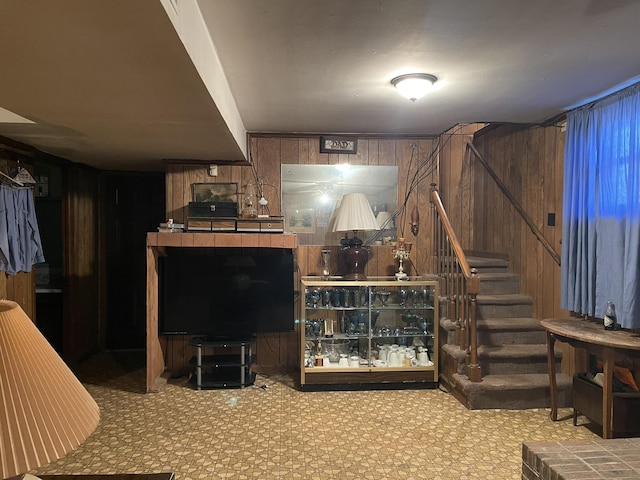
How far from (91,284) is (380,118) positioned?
384 centimetres

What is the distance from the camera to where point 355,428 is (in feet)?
11.0

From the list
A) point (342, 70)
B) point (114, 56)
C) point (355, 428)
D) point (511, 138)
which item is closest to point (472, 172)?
point (511, 138)

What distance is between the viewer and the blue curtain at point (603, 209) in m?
A: 3.11

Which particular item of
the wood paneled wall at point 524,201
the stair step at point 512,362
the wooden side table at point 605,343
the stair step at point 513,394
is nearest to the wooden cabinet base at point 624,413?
the wooden side table at point 605,343

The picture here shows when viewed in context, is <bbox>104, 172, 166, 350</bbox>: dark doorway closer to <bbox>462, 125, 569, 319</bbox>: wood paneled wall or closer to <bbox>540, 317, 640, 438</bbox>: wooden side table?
<bbox>462, 125, 569, 319</bbox>: wood paneled wall

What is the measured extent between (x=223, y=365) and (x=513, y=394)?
2527 millimetres

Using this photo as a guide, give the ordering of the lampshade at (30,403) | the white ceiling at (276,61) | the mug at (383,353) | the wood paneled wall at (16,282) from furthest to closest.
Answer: the mug at (383,353), the wood paneled wall at (16,282), the white ceiling at (276,61), the lampshade at (30,403)

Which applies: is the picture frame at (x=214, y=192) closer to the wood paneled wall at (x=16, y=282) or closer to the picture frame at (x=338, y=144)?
the picture frame at (x=338, y=144)

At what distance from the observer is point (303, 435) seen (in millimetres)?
3252

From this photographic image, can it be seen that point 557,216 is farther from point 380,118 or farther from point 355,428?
point 355,428

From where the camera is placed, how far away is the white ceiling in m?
1.84

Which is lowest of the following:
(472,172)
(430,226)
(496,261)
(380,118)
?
(496,261)

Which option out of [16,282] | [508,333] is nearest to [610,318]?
[508,333]

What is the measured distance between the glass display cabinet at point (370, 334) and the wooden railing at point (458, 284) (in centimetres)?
16
